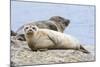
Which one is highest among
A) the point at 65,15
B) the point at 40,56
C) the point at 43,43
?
the point at 65,15

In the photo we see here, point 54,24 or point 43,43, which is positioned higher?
point 54,24

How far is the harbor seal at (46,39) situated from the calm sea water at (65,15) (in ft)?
0.27

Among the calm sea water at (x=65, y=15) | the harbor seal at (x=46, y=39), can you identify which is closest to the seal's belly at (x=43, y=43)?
the harbor seal at (x=46, y=39)

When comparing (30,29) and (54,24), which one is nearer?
(30,29)

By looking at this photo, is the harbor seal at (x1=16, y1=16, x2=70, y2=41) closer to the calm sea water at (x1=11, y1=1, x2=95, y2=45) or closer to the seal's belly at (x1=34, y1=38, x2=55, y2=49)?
the calm sea water at (x1=11, y1=1, x2=95, y2=45)

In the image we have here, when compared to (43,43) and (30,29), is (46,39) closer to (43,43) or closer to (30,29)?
(43,43)

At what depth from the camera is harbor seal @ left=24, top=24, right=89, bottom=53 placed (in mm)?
2441

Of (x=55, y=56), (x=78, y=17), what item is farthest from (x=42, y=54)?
(x=78, y=17)

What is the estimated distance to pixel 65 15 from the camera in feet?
8.56

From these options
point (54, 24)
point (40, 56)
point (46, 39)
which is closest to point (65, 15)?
point (54, 24)

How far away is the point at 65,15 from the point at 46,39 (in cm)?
39

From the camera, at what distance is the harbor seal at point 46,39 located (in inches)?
96.1

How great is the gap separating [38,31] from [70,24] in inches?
16.9

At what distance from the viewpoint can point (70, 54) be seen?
2.61 m
